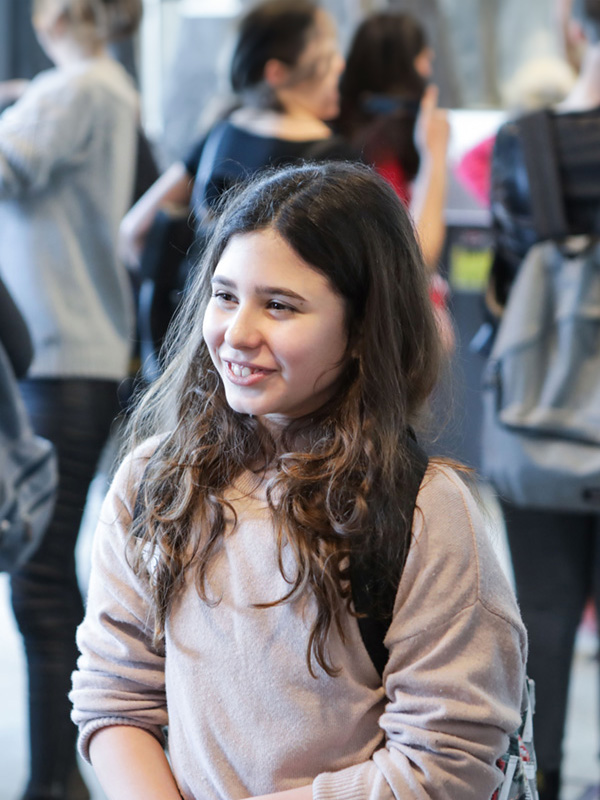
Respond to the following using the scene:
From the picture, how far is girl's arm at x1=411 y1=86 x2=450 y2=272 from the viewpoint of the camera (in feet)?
7.72

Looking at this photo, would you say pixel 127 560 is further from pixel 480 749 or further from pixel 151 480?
pixel 480 749

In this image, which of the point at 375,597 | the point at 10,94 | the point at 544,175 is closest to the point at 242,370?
the point at 375,597

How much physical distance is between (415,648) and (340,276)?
1.26 ft

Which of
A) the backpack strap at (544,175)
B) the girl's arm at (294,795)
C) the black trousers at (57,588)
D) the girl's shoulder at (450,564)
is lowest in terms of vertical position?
the black trousers at (57,588)

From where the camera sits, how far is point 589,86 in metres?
1.93

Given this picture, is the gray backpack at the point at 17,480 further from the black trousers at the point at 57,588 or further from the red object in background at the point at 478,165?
the red object in background at the point at 478,165

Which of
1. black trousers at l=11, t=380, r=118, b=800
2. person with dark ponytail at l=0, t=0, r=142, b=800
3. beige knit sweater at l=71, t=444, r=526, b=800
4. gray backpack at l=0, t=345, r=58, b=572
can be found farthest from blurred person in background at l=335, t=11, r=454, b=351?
beige knit sweater at l=71, t=444, r=526, b=800

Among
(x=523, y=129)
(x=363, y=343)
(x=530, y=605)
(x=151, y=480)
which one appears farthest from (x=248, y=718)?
Answer: (x=523, y=129)

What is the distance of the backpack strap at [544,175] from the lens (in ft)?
5.88

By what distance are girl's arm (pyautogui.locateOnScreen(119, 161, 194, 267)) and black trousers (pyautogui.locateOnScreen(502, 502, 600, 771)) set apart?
0.97 metres

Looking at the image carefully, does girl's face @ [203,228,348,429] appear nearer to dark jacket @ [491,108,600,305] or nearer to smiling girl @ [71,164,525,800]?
smiling girl @ [71,164,525,800]

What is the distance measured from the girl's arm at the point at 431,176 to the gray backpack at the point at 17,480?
946mm

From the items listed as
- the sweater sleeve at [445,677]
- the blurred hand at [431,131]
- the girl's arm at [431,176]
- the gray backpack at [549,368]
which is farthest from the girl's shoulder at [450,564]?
the blurred hand at [431,131]

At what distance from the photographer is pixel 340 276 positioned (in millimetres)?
1098
